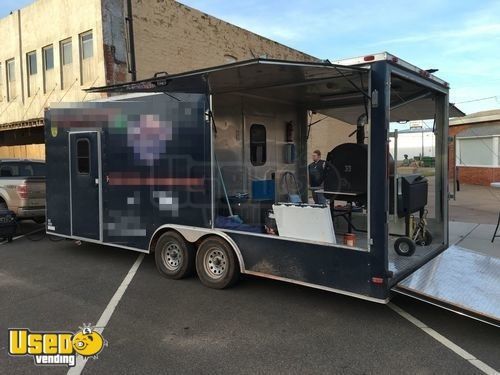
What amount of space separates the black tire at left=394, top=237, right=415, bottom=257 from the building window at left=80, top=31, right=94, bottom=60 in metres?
12.7

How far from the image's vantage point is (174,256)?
21.1ft

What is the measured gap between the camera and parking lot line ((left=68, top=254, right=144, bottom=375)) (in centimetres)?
384

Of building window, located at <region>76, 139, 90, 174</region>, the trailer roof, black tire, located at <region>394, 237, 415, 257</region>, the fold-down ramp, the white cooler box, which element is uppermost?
the trailer roof

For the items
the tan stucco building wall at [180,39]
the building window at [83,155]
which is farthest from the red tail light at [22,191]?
the tan stucco building wall at [180,39]

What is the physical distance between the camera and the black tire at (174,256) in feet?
20.3

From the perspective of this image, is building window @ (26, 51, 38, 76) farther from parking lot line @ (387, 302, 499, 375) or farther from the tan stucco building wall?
parking lot line @ (387, 302, 499, 375)

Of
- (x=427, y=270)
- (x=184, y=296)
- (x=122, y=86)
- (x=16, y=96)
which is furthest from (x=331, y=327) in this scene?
(x=16, y=96)

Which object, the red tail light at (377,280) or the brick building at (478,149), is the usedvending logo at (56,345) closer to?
the red tail light at (377,280)

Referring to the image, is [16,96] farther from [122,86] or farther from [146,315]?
[146,315]

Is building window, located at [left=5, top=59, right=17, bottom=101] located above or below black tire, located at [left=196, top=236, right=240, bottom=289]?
above

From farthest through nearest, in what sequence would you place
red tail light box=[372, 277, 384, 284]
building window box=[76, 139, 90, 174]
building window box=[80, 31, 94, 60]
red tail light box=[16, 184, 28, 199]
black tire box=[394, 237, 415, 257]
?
1. building window box=[80, 31, 94, 60]
2. red tail light box=[16, 184, 28, 199]
3. building window box=[76, 139, 90, 174]
4. black tire box=[394, 237, 415, 257]
5. red tail light box=[372, 277, 384, 284]

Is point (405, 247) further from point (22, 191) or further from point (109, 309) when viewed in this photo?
point (22, 191)

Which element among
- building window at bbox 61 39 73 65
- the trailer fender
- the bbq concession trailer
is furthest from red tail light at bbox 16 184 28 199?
building window at bbox 61 39 73 65

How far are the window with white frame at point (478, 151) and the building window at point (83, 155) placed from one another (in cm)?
1991
